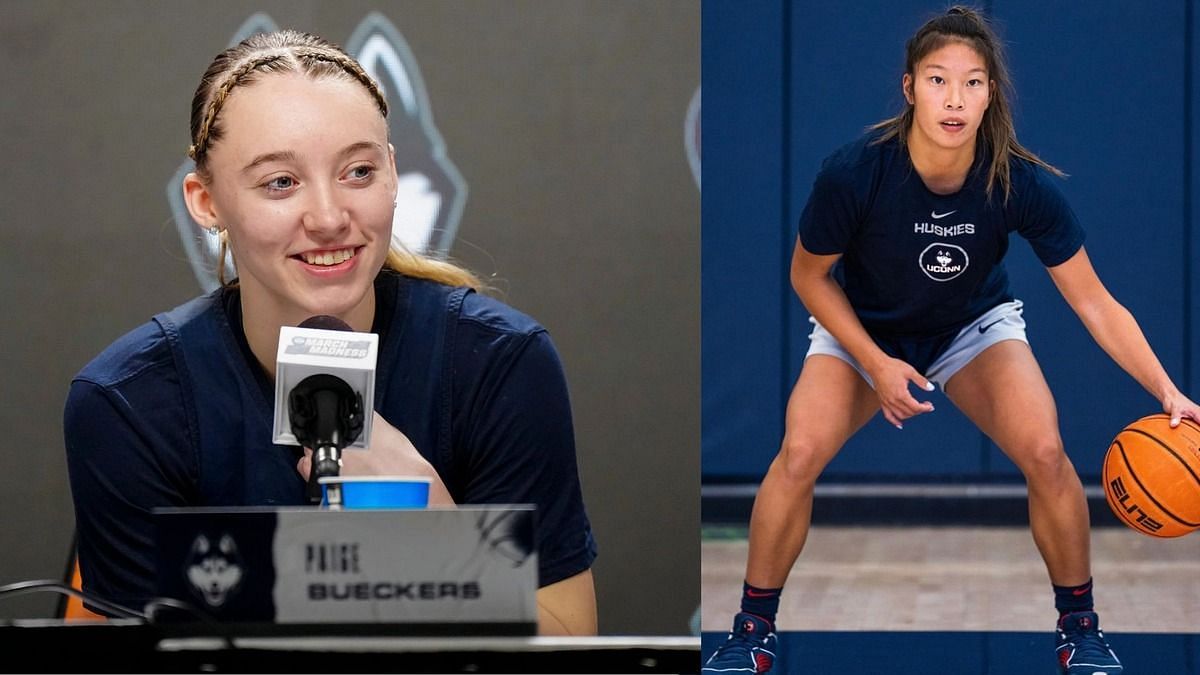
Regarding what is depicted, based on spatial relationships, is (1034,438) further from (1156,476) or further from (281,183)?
(281,183)

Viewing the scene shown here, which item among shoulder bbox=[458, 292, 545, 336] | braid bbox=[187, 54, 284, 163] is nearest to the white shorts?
shoulder bbox=[458, 292, 545, 336]

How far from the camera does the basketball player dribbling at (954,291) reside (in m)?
3.21

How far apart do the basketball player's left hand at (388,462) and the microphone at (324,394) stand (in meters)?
0.66

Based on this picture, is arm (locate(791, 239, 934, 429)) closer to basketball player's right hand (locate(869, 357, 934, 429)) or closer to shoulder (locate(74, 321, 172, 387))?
basketball player's right hand (locate(869, 357, 934, 429))

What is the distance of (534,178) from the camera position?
11.3 ft

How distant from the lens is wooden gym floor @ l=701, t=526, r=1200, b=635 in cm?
324

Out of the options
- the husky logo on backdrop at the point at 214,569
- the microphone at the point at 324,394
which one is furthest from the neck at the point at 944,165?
the husky logo on backdrop at the point at 214,569

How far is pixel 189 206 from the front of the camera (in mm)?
3014

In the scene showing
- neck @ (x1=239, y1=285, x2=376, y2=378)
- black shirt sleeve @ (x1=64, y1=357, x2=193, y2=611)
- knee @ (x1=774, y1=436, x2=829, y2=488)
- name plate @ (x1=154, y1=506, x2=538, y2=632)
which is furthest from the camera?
knee @ (x1=774, y1=436, x2=829, y2=488)

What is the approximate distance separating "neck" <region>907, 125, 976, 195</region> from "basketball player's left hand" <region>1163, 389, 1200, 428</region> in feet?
2.16

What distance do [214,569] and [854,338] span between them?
7.16 ft

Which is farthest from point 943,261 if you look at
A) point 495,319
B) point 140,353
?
point 140,353

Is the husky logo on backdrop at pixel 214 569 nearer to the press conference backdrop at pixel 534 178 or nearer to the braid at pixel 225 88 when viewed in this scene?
the braid at pixel 225 88

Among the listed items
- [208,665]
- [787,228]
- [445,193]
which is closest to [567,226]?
[445,193]
